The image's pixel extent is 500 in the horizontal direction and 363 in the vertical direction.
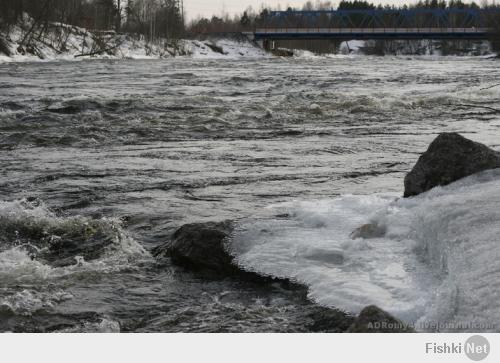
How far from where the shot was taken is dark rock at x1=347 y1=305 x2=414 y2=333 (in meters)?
2.46

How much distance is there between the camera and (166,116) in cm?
1179

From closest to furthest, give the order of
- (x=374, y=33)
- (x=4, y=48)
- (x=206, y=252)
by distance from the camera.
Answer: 1. (x=206, y=252)
2. (x=4, y=48)
3. (x=374, y=33)

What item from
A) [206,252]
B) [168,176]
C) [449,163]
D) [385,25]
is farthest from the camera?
[385,25]

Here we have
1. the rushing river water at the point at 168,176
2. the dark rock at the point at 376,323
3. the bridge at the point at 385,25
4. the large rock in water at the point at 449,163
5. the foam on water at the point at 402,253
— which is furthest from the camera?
the bridge at the point at 385,25

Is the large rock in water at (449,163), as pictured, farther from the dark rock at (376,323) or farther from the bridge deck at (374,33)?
the bridge deck at (374,33)

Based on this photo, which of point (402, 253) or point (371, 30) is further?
point (371, 30)

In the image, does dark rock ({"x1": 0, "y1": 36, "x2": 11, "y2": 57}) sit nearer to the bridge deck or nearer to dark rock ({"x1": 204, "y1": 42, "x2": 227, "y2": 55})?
dark rock ({"x1": 204, "y1": 42, "x2": 227, "y2": 55})

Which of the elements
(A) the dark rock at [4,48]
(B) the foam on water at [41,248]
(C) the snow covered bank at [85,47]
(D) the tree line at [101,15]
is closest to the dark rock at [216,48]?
(C) the snow covered bank at [85,47]

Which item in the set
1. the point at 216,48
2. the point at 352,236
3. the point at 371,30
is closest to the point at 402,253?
the point at 352,236

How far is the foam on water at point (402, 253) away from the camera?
292 cm

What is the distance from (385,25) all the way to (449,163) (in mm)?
92808

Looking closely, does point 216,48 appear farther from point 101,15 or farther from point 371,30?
point 371,30

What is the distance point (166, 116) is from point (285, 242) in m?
7.95

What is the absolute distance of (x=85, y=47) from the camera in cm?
5444
